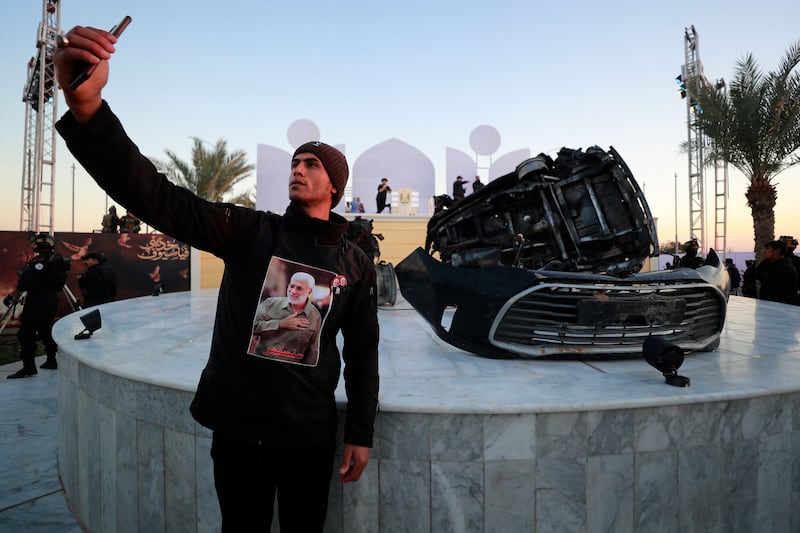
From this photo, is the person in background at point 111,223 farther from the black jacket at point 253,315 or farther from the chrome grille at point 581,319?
the black jacket at point 253,315

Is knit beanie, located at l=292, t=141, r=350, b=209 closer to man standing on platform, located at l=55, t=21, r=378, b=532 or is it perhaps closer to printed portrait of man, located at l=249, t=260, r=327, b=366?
man standing on platform, located at l=55, t=21, r=378, b=532

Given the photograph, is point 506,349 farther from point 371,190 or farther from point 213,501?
point 371,190

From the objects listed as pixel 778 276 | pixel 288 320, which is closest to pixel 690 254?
pixel 778 276

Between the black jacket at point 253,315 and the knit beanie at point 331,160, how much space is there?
0.15 metres

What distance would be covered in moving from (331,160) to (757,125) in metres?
14.1

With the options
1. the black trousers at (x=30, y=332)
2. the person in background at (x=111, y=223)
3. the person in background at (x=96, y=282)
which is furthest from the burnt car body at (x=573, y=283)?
the person in background at (x=111, y=223)

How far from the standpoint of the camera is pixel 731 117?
39.8 ft

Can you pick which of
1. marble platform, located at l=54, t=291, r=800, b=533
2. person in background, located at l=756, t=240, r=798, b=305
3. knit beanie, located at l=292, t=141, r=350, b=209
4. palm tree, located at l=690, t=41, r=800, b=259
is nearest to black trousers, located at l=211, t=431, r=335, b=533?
marble platform, located at l=54, t=291, r=800, b=533

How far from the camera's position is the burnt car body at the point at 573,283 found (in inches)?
122

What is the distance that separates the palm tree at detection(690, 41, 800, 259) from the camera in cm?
1146

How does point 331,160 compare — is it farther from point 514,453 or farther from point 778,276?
point 778,276

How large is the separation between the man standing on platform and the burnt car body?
163 centimetres

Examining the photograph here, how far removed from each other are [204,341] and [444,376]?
2151 mm

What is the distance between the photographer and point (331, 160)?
169 cm
